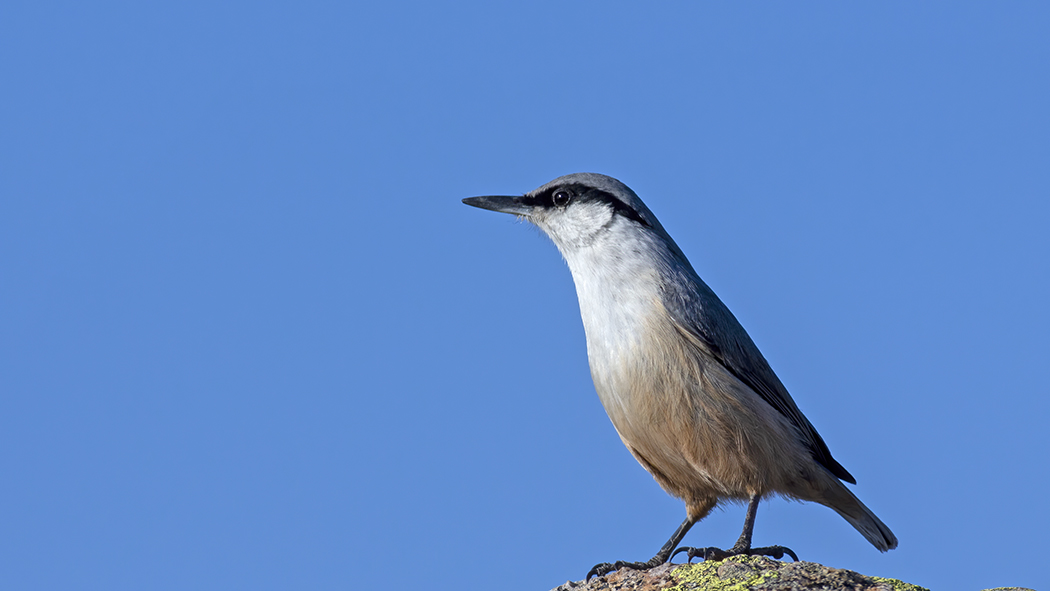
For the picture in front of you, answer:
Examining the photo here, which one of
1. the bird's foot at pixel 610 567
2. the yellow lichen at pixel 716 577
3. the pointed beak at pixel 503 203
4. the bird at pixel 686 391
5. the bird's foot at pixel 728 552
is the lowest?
the yellow lichen at pixel 716 577

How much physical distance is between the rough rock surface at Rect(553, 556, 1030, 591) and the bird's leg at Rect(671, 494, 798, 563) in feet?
1.86

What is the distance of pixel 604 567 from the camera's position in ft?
18.5

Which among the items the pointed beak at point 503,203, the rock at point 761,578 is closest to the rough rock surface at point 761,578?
the rock at point 761,578

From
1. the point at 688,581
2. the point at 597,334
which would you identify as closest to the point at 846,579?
the point at 688,581

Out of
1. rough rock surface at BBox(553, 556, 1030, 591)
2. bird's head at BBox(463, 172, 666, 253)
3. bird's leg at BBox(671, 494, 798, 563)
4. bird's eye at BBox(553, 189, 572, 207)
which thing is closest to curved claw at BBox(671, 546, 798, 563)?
bird's leg at BBox(671, 494, 798, 563)

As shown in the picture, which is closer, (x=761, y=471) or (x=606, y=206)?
(x=761, y=471)

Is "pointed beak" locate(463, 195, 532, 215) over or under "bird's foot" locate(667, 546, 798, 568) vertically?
over

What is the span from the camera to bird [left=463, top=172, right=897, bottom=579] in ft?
19.8

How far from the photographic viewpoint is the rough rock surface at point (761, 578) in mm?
4703

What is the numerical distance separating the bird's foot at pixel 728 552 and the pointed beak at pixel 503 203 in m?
2.89

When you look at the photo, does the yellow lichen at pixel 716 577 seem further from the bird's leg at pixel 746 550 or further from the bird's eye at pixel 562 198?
the bird's eye at pixel 562 198

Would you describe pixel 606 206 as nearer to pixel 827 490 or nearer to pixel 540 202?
pixel 540 202

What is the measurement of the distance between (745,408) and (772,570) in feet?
4.83

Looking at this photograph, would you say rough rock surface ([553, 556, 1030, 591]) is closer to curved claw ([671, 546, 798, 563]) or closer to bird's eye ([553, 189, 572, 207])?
curved claw ([671, 546, 798, 563])
